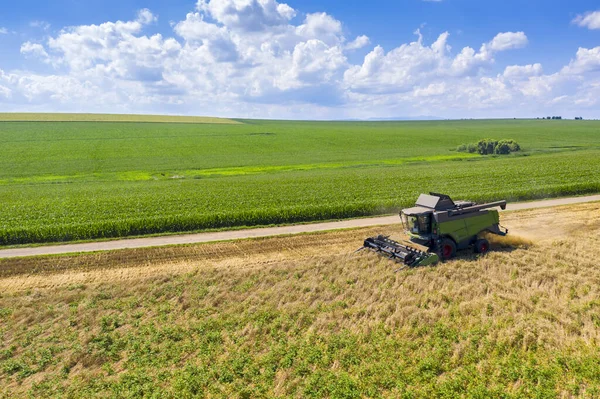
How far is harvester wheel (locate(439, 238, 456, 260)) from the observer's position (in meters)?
17.8

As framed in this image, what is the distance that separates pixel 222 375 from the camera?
34.4 ft

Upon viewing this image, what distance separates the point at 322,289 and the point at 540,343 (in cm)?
721

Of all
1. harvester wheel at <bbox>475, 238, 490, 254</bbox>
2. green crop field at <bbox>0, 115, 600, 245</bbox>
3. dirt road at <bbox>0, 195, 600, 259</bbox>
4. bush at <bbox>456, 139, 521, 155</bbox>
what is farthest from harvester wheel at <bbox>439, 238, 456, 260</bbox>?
bush at <bbox>456, 139, 521, 155</bbox>

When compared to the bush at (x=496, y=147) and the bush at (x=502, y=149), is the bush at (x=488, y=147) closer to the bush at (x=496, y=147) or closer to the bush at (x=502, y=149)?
the bush at (x=496, y=147)

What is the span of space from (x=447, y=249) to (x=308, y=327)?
838 cm

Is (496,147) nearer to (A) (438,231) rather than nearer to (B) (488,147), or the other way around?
(B) (488,147)

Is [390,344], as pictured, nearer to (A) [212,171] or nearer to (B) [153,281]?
(B) [153,281]

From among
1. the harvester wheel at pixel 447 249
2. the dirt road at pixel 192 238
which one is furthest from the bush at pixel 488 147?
the harvester wheel at pixel 447 249

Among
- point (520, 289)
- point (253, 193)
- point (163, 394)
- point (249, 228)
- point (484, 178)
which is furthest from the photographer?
point (484, 178)

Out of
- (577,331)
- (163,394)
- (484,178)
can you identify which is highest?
(484,178)

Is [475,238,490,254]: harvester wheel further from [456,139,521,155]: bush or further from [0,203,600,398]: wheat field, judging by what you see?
[456,139,521,155]: bush

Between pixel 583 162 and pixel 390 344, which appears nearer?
pixel 390 344

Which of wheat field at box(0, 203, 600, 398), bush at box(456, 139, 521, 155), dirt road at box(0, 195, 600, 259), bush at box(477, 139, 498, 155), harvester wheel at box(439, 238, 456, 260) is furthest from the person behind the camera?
bush at box(477, 139, 498, 155)

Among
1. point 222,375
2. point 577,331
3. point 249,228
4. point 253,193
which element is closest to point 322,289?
point 222,375
